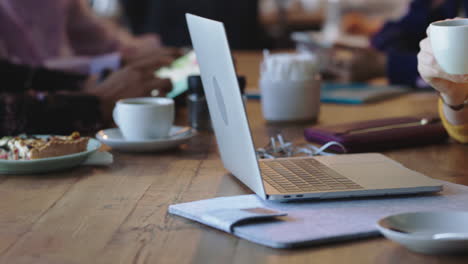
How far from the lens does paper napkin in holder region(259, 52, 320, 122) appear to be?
1.37 meters

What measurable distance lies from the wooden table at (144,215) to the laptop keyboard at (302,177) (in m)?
0.05

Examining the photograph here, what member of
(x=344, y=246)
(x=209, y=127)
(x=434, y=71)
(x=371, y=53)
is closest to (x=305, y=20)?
(x=371, y=53)

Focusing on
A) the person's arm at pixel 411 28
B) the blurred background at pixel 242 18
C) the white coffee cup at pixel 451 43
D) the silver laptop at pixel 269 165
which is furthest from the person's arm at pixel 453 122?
the blurred background at pixel 242 18

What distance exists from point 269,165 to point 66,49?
163 cm

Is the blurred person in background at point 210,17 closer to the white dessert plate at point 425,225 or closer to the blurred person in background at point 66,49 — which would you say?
the blurred person in background at point 66,49

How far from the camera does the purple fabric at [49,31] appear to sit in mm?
1944

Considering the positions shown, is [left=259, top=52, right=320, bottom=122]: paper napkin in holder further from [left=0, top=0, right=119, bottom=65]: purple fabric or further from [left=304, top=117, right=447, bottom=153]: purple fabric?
[left=0, top=0, right=119, bottom=65]: purple fabric

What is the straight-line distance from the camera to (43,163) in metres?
0.91

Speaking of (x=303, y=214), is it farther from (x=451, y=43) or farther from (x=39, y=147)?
(x=39, y=147)

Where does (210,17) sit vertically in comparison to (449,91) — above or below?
above

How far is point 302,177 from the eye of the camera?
804mm

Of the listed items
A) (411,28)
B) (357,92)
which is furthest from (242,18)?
(357,92)

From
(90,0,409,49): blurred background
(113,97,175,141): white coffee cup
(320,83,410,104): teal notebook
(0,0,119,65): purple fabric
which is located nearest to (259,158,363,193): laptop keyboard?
(113,97,175,141): white coffee cup

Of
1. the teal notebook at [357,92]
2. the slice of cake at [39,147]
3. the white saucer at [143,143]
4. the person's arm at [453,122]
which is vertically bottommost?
the teal notebook at [357,92]
